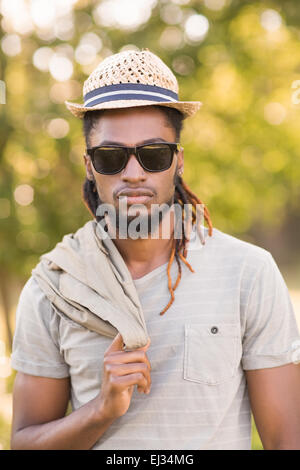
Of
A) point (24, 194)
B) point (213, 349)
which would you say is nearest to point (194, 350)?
point (213, 349)

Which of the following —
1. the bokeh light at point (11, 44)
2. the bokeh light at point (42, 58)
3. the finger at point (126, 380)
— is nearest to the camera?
the finger at point (126, 380)

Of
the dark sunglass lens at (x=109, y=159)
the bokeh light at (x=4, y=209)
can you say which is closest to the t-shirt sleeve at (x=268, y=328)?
the dark sunglass lens at (x=109, y=159)

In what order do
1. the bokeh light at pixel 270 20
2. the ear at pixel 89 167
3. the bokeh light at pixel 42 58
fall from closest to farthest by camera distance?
the ear at pixel 89 167 → the bokeh light at pixel 270 20 → the bokeh light at pixel 42 58

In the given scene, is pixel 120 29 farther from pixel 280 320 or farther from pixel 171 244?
pixel 280 320

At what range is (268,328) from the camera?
6.95 ft

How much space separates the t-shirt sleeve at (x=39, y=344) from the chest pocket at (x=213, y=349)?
53 centimetres

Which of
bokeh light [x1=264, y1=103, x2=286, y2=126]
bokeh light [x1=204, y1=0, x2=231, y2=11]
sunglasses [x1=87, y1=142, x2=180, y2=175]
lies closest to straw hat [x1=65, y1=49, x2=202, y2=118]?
sunglasses [x1=87, y1=142, x2=180, y2=175]

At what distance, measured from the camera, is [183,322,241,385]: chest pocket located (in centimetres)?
211

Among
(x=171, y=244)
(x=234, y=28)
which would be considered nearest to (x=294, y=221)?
(x=234, y=28)

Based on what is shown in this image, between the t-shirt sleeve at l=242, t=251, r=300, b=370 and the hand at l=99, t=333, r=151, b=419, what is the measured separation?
0.42 metres

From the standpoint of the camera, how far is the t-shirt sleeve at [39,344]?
2236 mm

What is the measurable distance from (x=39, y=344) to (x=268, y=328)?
920mm

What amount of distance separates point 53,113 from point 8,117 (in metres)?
0.48

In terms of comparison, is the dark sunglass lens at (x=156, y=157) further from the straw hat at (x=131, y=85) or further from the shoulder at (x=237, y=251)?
the shoulder at (x=237, y=251)
